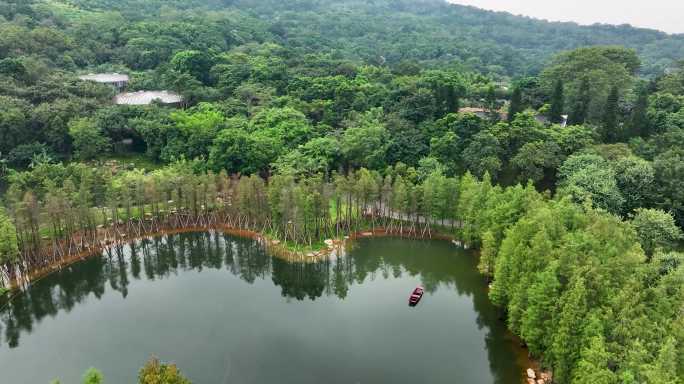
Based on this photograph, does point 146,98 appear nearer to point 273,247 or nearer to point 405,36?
point 273,247

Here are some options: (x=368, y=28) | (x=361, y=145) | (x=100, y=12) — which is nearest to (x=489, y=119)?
(x=361, y=145)

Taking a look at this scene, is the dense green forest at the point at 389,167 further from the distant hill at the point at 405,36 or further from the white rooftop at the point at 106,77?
the distant hill at the point at 405,36

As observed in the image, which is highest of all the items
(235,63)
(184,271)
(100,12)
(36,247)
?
(100,12)

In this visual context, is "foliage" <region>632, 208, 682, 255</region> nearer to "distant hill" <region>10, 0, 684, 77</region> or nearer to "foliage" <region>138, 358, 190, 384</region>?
"foliage" <region>138, 358, 190, 384</region>

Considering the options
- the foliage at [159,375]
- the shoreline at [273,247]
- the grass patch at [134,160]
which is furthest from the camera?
the grass patch at [134,160]

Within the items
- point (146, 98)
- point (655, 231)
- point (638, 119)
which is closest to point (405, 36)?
point (146, 98)

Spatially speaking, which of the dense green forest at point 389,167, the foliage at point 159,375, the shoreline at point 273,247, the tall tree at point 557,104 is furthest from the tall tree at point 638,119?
the foliage at point 159,375

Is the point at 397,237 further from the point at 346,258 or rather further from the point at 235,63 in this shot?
the point at 235,63
